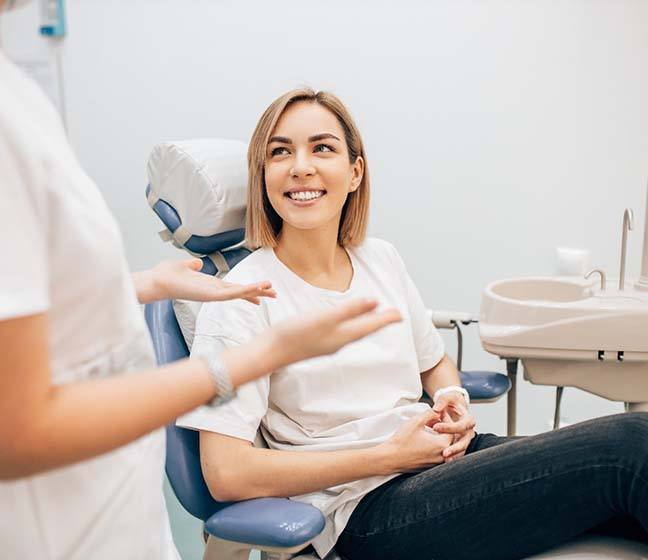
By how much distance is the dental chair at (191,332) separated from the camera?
1.09m

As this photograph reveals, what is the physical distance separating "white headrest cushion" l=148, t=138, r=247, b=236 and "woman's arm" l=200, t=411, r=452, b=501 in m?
0.49

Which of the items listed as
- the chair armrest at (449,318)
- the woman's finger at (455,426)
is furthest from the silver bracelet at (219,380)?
the chair armrest at (449,318)

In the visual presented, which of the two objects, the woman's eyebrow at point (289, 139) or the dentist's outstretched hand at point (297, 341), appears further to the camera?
the woman's eyebrow at point (289, 139)

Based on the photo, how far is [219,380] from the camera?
0.62 m

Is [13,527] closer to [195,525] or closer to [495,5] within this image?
[195,525]

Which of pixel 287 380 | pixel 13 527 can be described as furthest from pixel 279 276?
pixel 13 527

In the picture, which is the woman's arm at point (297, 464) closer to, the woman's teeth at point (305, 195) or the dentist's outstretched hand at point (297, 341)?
the woman's teeth at point (305, 195)

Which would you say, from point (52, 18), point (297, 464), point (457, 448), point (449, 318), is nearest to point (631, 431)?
point (457, 448)

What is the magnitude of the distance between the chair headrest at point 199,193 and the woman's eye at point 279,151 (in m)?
0.12

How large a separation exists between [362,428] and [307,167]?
517 mm

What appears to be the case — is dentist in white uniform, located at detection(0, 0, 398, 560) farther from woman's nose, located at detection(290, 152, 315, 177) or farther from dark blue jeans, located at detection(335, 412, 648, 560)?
woman's nose, located at detection(290, 152, 315, 177)

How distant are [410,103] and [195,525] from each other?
4.64 feet

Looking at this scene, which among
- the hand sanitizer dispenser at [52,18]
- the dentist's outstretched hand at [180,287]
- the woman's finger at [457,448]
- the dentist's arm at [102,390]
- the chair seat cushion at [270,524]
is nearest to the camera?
the dentist's arm at [102,390]

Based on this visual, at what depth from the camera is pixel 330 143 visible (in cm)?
152
